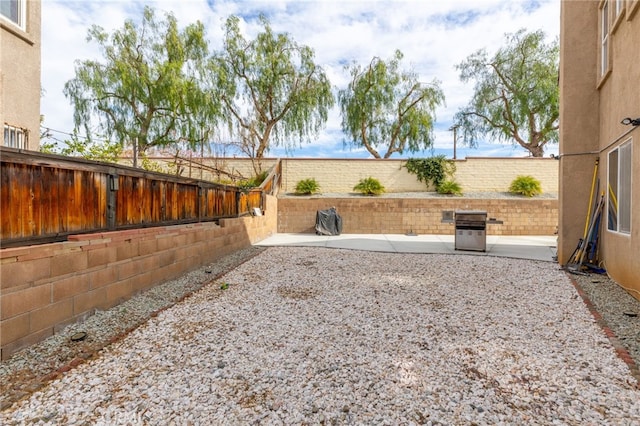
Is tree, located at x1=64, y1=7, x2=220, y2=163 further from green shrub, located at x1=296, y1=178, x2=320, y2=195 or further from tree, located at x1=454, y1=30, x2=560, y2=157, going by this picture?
tree, located at x1=454, y1=30, x2=560, y2=157

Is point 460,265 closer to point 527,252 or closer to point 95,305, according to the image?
point 527,252

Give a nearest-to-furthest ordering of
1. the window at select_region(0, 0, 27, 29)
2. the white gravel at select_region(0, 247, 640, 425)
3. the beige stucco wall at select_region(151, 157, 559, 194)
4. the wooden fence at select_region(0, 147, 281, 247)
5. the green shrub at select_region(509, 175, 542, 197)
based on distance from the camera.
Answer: the white gravel at select_region(0, 247, 640, 425) → the wooden fence at select_region(0, 147, 281, 247) → the window at select_region(0, 0, 27, 29) → the green shrub at select_region(509, 175, 542, 197) → the beige stucco wall at select_region(151, 157, 559, 194)

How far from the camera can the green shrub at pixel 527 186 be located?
1362 centimetres

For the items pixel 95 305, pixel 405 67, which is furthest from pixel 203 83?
pixel 95 305

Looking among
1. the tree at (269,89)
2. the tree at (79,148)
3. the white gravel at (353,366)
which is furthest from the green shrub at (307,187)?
the white gravel at (353,366)

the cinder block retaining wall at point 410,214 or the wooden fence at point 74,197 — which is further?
the cinder block retaining wall at point 410,214

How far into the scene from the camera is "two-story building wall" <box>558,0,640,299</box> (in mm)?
4336

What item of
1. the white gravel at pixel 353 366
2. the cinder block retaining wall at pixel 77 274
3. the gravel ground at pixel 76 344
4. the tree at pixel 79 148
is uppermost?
the tree at pixel 79 148

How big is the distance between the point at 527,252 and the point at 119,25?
18.8 meters

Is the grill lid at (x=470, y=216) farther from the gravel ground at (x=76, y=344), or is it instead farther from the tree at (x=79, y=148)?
the tree at (x=79, y=148)

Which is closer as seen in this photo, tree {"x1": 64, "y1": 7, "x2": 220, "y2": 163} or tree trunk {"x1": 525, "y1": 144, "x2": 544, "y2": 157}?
tree {"x1": 64, "y1": 7, "x2": 220, "y2": 163}

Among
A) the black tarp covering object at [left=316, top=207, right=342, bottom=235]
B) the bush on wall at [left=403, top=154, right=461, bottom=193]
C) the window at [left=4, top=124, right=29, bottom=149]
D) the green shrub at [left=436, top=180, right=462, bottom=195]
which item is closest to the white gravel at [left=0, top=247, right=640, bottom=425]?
the window at [left=4, top=124, right=29, bottom=149]

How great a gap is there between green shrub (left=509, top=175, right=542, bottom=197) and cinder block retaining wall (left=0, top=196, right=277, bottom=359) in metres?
14.1

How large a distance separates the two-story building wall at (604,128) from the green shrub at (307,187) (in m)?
9.90
